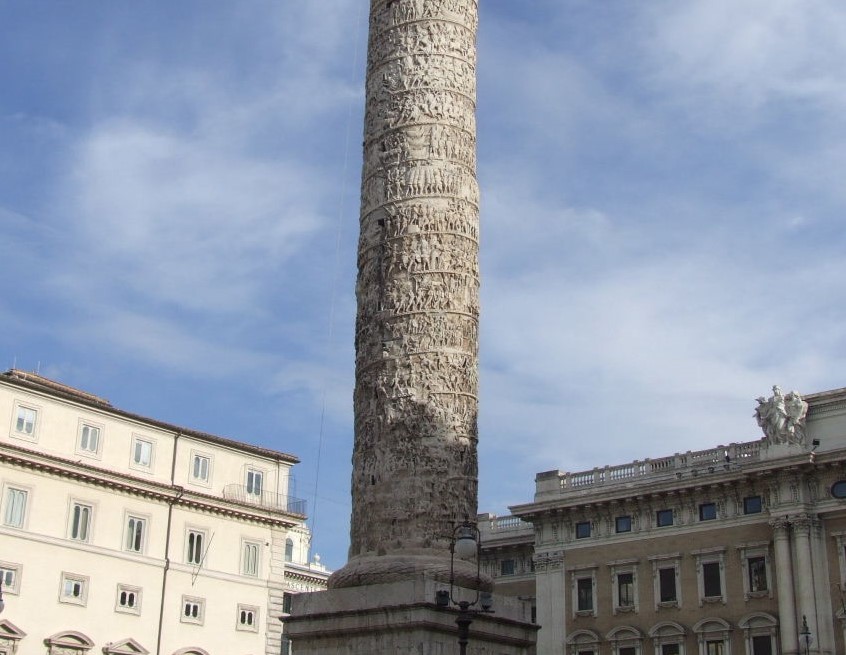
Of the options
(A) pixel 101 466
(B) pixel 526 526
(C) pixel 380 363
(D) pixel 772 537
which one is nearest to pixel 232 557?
(A) pixel 101 466

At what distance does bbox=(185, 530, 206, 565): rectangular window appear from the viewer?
28.4 meters

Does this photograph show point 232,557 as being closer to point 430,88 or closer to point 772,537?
point 772,537

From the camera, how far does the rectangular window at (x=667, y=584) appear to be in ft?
98.5

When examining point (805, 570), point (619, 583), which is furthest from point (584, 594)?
point (805, 570)

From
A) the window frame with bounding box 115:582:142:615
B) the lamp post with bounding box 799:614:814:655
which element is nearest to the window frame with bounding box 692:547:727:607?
the lamp post with bounding box 799:614:814:655

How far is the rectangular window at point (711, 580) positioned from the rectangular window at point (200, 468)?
12.2 metres

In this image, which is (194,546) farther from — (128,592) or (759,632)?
(759,632)

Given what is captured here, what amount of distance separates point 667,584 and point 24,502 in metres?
15.3

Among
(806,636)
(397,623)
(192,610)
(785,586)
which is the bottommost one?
(397,623)

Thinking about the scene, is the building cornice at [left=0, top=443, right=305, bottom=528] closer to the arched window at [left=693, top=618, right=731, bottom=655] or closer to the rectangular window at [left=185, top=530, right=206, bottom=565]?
the rectangular window at [left=185, top=530, right=206, bottom=565]

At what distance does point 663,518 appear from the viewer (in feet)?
101

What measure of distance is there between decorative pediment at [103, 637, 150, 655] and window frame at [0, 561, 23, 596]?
2420 mm

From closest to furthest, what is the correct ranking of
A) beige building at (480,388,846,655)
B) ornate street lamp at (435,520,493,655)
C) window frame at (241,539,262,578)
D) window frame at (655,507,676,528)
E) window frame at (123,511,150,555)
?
ornate street lamp at (435,520,493,655) → window frame at (123,511,150,555) → beige building at (480,388,846,655) → window frame at (241,539,262,578) → window frame at (655,507,676,528)

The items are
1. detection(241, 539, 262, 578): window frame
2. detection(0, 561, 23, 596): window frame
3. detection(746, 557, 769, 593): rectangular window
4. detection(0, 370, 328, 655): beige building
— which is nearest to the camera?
detection(0, 561, 23, 596): window frame
